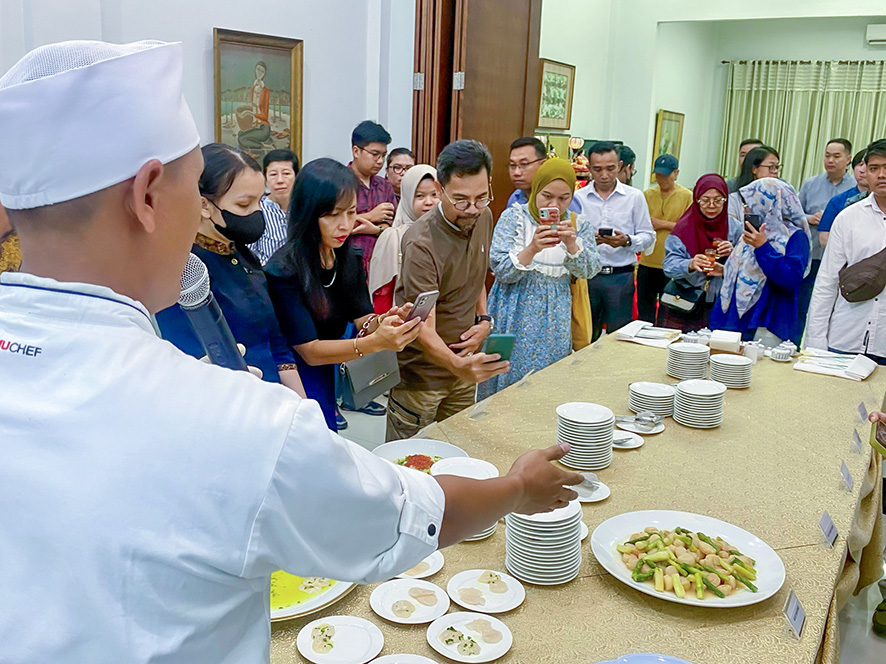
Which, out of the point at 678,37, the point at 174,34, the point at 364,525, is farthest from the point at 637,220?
the point at 678,37

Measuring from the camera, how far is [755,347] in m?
3.21

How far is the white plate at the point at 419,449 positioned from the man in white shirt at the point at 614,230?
3001mm

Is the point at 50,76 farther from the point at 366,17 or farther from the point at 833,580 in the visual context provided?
the point at 366,17

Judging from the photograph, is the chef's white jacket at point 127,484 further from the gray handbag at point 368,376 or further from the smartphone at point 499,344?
the smartphone at point 499,344

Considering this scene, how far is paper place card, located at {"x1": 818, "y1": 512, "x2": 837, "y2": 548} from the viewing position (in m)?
1.63

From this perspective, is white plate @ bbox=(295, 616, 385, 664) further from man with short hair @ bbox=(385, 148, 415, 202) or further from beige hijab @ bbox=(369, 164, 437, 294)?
man with short hair @ bbox=(385, 148, 415, 202)

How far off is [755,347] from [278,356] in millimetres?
2057

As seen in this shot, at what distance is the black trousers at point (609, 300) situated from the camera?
4.80 meters

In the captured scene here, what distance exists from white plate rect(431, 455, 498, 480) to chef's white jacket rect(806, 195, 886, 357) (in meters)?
2.50

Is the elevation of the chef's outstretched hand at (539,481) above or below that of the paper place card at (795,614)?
above

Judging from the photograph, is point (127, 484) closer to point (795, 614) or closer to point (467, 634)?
point (467, 634)

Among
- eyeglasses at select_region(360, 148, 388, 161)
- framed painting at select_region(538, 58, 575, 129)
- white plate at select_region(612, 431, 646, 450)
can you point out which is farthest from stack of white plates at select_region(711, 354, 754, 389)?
framed painting at select_region(538, 58, 575, 129)

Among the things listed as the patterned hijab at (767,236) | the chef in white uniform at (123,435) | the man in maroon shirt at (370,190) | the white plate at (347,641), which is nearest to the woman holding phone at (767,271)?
the patterned hijab at (767,236)

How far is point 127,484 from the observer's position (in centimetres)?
65
